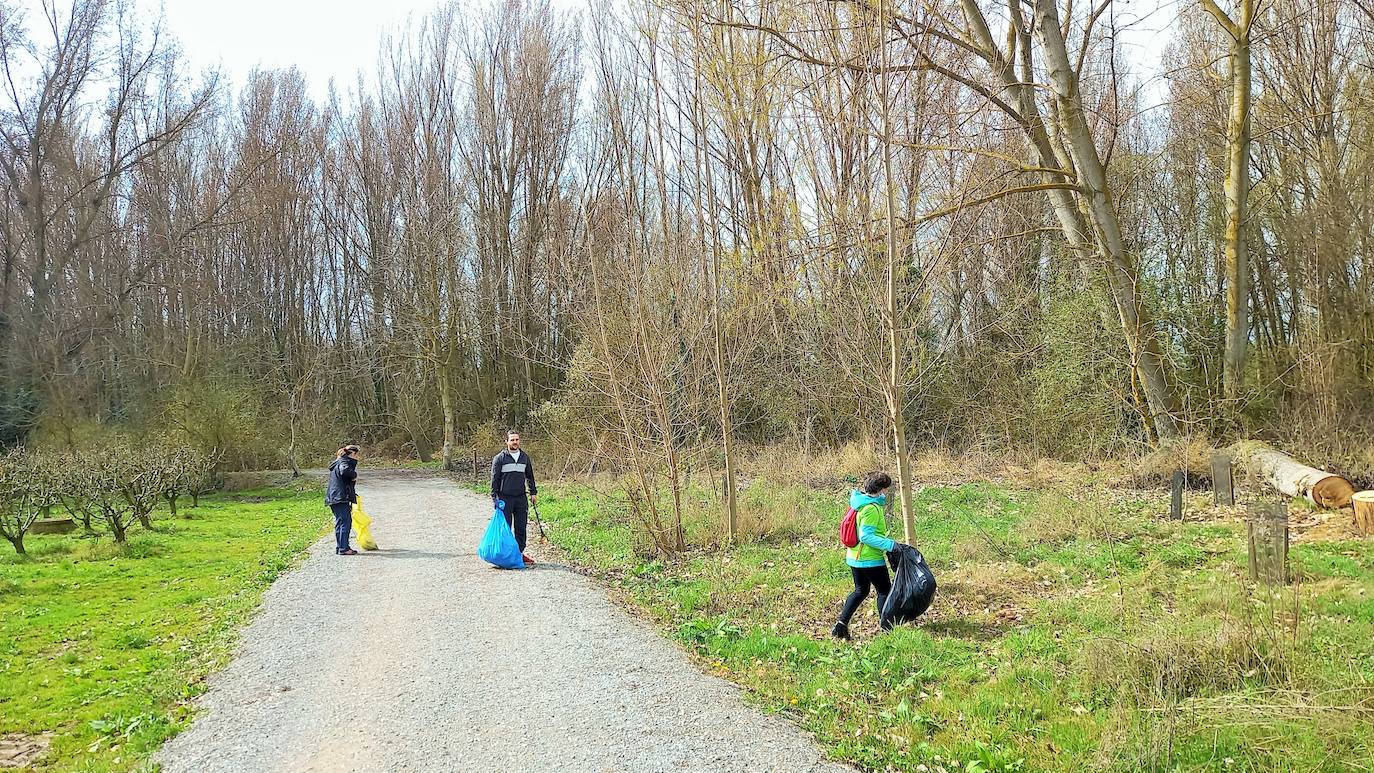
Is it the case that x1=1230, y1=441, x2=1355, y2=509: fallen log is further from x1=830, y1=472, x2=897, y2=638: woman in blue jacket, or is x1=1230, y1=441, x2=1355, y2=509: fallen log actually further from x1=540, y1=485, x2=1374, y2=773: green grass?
x1=830, y1=472, x2=897, y2=638: woman in blue jacket

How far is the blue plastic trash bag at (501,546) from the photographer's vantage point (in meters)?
10.8

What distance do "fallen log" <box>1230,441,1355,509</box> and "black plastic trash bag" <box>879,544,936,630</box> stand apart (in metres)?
7.21

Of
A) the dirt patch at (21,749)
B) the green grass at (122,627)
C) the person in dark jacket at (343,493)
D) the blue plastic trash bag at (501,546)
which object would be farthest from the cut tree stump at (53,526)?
the dirt patch at (21,749)

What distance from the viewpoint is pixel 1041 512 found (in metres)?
10.5

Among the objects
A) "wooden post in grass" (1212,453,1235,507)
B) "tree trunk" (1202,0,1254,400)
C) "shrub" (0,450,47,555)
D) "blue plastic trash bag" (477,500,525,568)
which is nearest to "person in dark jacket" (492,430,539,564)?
"blue plastic trash bag" (477,500,525,568)

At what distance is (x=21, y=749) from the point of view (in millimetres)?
5457

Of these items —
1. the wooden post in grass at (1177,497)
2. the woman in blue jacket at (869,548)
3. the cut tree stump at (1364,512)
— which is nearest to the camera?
the woman in blue jacket at (869,548)

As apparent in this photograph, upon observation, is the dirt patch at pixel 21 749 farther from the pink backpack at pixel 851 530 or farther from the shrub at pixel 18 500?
the shrub at pixel 18 500

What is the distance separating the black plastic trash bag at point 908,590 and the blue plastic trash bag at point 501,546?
5554 mm

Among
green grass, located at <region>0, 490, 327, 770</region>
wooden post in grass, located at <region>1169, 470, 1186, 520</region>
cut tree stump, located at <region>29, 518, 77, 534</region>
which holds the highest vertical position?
wooden post in grass, located at <region>1169, 470, 1186, 520</region>

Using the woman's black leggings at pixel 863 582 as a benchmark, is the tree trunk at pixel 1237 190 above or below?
above

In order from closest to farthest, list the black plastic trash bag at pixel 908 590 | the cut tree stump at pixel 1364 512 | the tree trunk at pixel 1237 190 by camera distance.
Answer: the black plastic trash bag at pixel 908 590 < the cut tree stump at pixel 1364 512 < the tree trunk at pixel 1237 190

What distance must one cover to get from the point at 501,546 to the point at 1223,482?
1001 centimetres

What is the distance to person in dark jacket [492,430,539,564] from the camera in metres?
10.8
